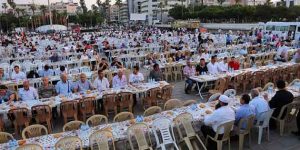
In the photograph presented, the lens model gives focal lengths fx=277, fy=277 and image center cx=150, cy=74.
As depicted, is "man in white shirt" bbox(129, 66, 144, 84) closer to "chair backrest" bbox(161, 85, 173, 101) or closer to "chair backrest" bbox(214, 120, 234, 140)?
"chair backrest" bbox(161, 85, 173, 101)

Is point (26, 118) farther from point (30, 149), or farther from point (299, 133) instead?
point (299, 133)

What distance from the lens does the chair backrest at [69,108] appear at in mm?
7566

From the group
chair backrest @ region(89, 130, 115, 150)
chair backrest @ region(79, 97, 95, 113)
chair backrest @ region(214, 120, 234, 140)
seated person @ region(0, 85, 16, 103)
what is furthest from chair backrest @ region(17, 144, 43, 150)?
seated person @ region(0, 85, 16, 103)

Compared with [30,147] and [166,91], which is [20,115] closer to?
[30,147]

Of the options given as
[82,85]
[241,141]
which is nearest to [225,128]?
[241,141]

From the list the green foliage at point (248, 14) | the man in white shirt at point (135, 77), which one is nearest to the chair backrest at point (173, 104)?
the man in white shirt at point (135, 77)

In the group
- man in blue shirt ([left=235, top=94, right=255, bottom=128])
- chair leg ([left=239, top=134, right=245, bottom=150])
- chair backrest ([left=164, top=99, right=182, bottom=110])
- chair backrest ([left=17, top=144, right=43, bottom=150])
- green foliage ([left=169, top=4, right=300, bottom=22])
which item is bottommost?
chair leg ([left=239, top=134, right=245, bottom=150])

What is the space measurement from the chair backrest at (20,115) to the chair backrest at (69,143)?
2664 millimetres

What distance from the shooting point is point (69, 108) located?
7668mm

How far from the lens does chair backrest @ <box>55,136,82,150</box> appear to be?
5.04m

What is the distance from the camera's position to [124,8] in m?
174

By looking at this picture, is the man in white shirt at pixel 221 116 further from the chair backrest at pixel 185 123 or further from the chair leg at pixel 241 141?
the chair leg at pixel 241 141

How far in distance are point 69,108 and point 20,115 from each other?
4.05ft

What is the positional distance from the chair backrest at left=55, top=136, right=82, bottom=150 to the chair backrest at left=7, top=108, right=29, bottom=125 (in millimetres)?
2664
